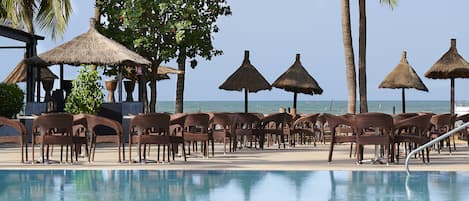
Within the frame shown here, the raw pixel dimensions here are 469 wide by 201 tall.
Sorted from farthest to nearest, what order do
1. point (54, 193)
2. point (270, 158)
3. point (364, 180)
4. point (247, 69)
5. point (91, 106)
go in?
point (247, 69), point (91, 106), point (270, 158), point (364, 180), point (54, 193)

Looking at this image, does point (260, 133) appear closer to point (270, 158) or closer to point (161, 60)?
point (270, 158)

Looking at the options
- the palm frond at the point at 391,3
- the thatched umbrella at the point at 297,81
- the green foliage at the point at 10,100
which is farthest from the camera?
the palm frond at the point at 391,3

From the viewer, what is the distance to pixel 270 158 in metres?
16.1

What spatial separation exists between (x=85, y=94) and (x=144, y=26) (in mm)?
8316

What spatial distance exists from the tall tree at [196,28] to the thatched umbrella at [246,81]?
2.07 m

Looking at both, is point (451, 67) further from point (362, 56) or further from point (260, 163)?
point (260, 163)

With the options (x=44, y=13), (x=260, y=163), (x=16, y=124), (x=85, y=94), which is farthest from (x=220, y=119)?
(x=44, y=13)

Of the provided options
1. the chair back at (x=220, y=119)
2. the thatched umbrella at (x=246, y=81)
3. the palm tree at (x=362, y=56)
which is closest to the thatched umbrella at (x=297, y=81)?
the palm tree at (x=362, y=56)

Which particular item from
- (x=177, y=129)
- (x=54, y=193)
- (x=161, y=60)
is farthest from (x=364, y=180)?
Answer: (x=161, y=60)

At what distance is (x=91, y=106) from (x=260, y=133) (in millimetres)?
3353

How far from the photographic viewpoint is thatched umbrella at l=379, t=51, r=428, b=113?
27.4m

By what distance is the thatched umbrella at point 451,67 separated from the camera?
25594mm

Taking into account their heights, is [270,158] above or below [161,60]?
below

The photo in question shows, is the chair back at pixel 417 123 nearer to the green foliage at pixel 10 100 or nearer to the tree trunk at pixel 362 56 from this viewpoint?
the green foliage at pixel 10 100
